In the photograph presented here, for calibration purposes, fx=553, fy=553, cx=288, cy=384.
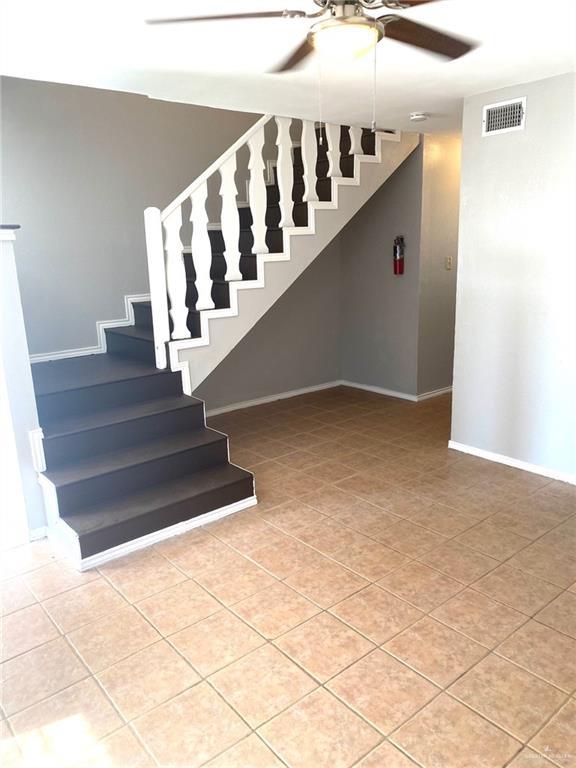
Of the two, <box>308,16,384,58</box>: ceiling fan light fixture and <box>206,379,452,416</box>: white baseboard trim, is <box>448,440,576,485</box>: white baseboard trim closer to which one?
<box>206,379,452,416</box>: white baseboard trim

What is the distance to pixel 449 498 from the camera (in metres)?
3.35

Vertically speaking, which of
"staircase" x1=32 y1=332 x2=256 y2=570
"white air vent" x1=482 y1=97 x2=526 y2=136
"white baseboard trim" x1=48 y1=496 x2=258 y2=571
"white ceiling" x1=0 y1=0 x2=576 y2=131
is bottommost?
"white baseboard trim" x1=48 y1=496 x2=258 y2=571

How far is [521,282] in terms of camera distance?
11.6ft

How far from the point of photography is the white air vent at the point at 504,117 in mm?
3355

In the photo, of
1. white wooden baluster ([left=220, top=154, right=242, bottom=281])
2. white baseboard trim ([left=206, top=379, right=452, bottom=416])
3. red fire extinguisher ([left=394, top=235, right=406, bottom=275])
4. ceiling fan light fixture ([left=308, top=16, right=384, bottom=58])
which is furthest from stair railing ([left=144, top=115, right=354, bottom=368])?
ceiling fan light fixture ([left=308, top=16, right=384, bottom=58])

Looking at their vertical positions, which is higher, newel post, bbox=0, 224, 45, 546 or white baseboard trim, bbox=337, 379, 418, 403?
newel post, bbox=0, 224, 45, 546

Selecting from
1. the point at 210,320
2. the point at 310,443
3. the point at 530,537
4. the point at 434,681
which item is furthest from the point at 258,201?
the point at 434,681

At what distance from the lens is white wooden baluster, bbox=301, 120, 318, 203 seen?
407 centimetres

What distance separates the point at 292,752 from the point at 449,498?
1.96m

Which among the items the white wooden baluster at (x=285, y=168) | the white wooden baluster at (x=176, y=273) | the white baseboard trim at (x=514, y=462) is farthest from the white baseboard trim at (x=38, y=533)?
the white baseboard trim at (x=514, y=462)

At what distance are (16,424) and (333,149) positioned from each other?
2.96 m

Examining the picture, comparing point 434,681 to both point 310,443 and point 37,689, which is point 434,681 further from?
point 310,443

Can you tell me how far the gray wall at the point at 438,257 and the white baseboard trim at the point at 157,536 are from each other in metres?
2.75

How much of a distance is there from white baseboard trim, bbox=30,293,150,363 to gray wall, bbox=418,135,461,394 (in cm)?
257
